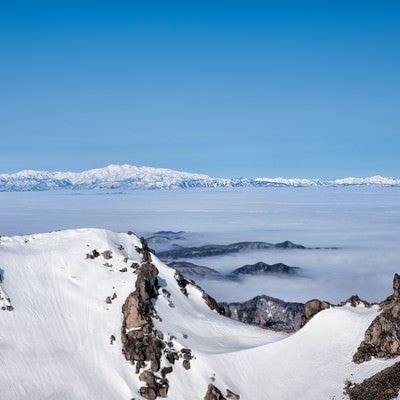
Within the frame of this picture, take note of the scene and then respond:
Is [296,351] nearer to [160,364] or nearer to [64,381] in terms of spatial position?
[160,364]

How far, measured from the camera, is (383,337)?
281 feet

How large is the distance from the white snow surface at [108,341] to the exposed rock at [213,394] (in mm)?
1793

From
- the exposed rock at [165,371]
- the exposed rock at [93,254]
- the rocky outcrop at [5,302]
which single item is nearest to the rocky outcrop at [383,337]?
the exposed rock at [165,371]

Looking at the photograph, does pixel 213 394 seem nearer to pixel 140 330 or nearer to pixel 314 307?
pixel 140 330

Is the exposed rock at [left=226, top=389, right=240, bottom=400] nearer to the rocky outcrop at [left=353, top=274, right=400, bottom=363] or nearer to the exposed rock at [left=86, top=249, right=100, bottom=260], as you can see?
the rocky outcrop at [left=353, top=274, right=400, bottom=363]

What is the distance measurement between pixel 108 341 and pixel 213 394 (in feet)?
65.9

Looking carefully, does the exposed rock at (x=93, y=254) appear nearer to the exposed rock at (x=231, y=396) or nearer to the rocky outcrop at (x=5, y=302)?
the rocky outcrop at (x=5, y=302)

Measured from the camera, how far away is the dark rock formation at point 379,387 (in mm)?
66750

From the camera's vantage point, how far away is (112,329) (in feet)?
312

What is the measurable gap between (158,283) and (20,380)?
1675 inches

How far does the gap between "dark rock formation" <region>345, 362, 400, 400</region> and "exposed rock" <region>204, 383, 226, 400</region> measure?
1923 centimetres

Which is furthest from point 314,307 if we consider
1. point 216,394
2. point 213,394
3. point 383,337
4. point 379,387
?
point 379,387

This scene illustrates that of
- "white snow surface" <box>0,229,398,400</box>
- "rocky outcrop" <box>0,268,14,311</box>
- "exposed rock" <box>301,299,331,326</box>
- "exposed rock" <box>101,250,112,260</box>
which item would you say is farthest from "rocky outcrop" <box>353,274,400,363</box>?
"rocky outcrop" <box>0,268,14,311</box>

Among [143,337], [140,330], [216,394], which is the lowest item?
[216,394]
